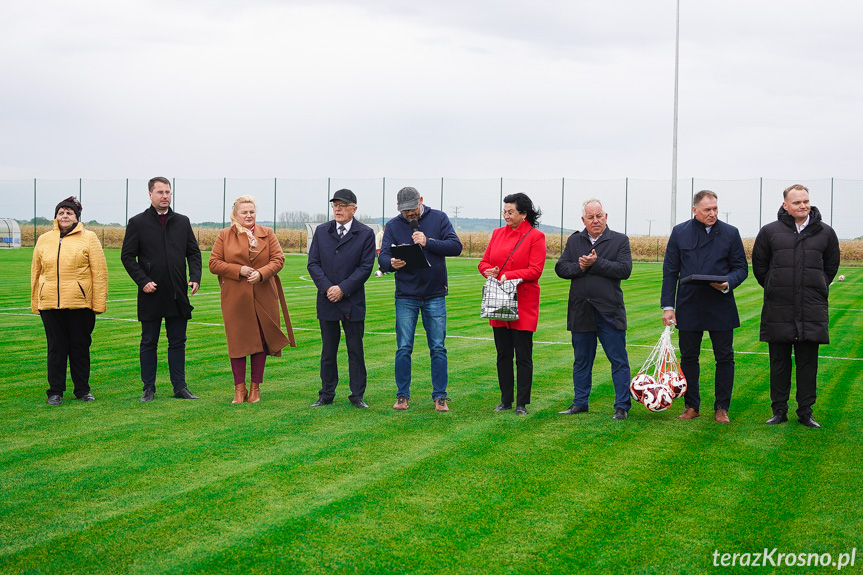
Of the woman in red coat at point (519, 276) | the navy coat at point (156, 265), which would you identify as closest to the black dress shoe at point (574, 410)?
the woman in red coat at point (519, 276)

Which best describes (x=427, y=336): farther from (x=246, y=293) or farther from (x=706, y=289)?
(x=706, y=289)

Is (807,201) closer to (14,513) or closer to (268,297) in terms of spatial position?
(268,297)

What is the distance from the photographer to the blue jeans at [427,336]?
6781mm

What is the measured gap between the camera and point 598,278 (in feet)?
21.6

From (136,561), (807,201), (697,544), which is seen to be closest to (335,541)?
(136,561)

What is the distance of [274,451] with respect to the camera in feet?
17.9

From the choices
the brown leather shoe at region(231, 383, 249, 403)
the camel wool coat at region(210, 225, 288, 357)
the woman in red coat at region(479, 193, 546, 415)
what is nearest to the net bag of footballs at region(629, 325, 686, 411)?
the woman in red coat at region(479, 193, 546, 415)

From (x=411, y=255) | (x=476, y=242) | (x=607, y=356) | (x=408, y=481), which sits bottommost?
(x=408, y=481)

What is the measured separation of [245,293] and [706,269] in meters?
3.73

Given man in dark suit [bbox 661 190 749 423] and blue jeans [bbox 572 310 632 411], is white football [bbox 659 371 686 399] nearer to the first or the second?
man in dark suit [bbox 661 190 749 423]

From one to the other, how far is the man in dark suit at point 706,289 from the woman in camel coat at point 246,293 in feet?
10.6

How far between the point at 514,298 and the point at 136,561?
364cm

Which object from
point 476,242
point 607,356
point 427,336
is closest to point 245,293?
point 427,336

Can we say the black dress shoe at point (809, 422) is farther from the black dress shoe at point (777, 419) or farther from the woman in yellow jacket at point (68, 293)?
the woman in yellow jacket at point (68, 293)
